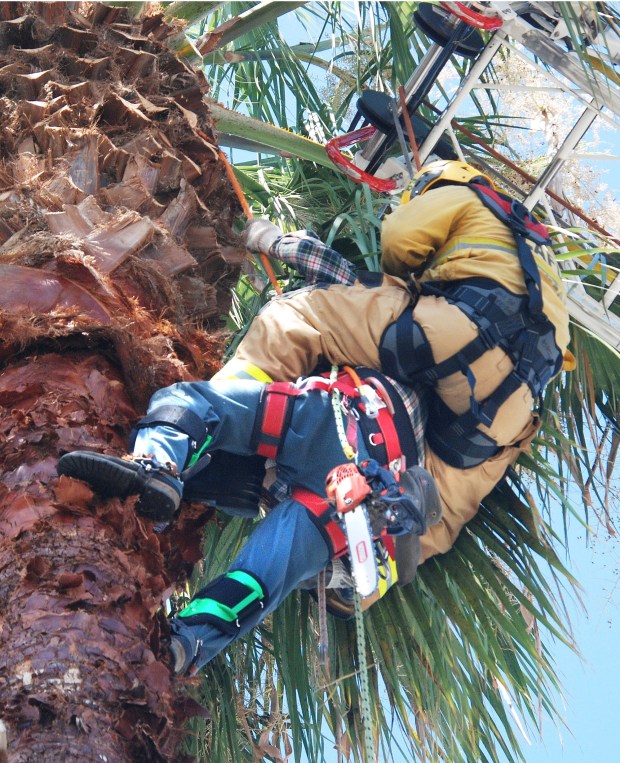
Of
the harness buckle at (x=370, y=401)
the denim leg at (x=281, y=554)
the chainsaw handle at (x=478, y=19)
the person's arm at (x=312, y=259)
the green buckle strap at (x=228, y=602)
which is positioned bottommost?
the green buckle strap at (x=228, y=602)

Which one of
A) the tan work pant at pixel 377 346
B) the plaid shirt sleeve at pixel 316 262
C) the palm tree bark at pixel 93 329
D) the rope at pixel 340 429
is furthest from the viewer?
the plaid shirt sleeve at pixel 316 262

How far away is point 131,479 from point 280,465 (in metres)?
0.96

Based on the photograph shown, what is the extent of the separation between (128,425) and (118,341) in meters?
0.24

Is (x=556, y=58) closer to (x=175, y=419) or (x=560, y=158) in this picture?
(x=560, y=158)

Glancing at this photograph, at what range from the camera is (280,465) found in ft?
12.7

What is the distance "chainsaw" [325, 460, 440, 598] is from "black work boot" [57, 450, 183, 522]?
0.52 metres

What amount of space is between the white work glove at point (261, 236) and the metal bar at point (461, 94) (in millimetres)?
1176

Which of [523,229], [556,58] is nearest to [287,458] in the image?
[523,229]

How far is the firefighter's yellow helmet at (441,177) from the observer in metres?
4.25

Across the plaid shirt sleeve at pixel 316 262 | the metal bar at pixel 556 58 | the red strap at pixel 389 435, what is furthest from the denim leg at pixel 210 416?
the metal bar at pixel 556 58

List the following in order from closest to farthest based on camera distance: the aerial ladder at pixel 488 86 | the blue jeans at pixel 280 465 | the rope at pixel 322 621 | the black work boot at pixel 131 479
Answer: the black work boot at pixel 131 479
the rope at pixel 322 621
the blue jeans at pixel 280 465
the aerial ladder at pixel 488 86

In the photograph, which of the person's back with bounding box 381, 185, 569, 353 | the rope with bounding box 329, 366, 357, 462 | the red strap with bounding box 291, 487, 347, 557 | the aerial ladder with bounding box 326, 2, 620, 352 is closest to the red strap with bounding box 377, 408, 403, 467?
the rope with bounding box 329, 366, 357, 462

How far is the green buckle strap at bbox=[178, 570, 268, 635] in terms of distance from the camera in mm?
3451

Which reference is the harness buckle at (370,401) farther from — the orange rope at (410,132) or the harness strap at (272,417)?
the orange rope at (410,132)
